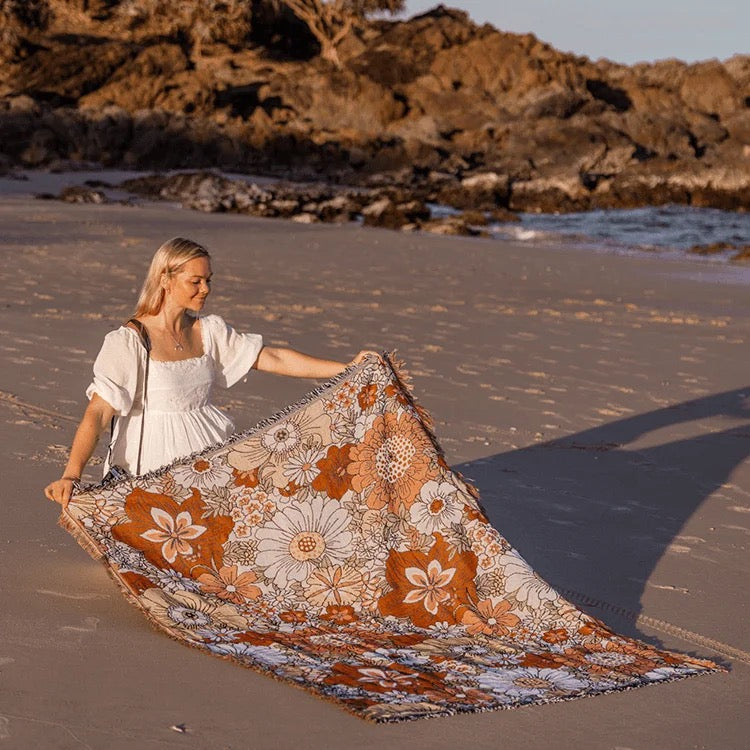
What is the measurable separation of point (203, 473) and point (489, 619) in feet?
3.46

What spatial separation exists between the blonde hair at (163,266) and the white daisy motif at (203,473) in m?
0.61

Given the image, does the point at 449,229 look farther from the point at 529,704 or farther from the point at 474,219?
the point at 529,704

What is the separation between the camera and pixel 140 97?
45.2 metres

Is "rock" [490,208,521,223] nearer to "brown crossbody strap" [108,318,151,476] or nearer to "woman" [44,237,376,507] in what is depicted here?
"woman" [44,237,376,507]

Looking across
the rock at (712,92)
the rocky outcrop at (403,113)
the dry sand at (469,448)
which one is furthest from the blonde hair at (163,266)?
the rock at (712,92)

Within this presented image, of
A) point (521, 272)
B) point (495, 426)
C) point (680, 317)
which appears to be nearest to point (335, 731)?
point (495, 426)

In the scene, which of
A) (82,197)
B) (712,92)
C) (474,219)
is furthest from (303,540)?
(712,92)

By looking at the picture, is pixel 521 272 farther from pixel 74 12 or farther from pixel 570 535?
pixel 74 12

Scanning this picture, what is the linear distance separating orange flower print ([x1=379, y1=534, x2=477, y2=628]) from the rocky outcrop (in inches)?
1046

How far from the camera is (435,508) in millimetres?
4496

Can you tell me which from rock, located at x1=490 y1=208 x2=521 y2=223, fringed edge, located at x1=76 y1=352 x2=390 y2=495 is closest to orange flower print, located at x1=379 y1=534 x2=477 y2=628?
fringed edge, located at x1=76 y1=352 x2=390 y2=495

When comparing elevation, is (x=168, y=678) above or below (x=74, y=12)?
below

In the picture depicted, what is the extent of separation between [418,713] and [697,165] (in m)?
42.0

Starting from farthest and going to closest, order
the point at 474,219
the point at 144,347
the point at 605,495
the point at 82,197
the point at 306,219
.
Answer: the point at 474,219 < the point at 82,197 < the point at 306,219 < the point at 605,495 < the point at 144,347
